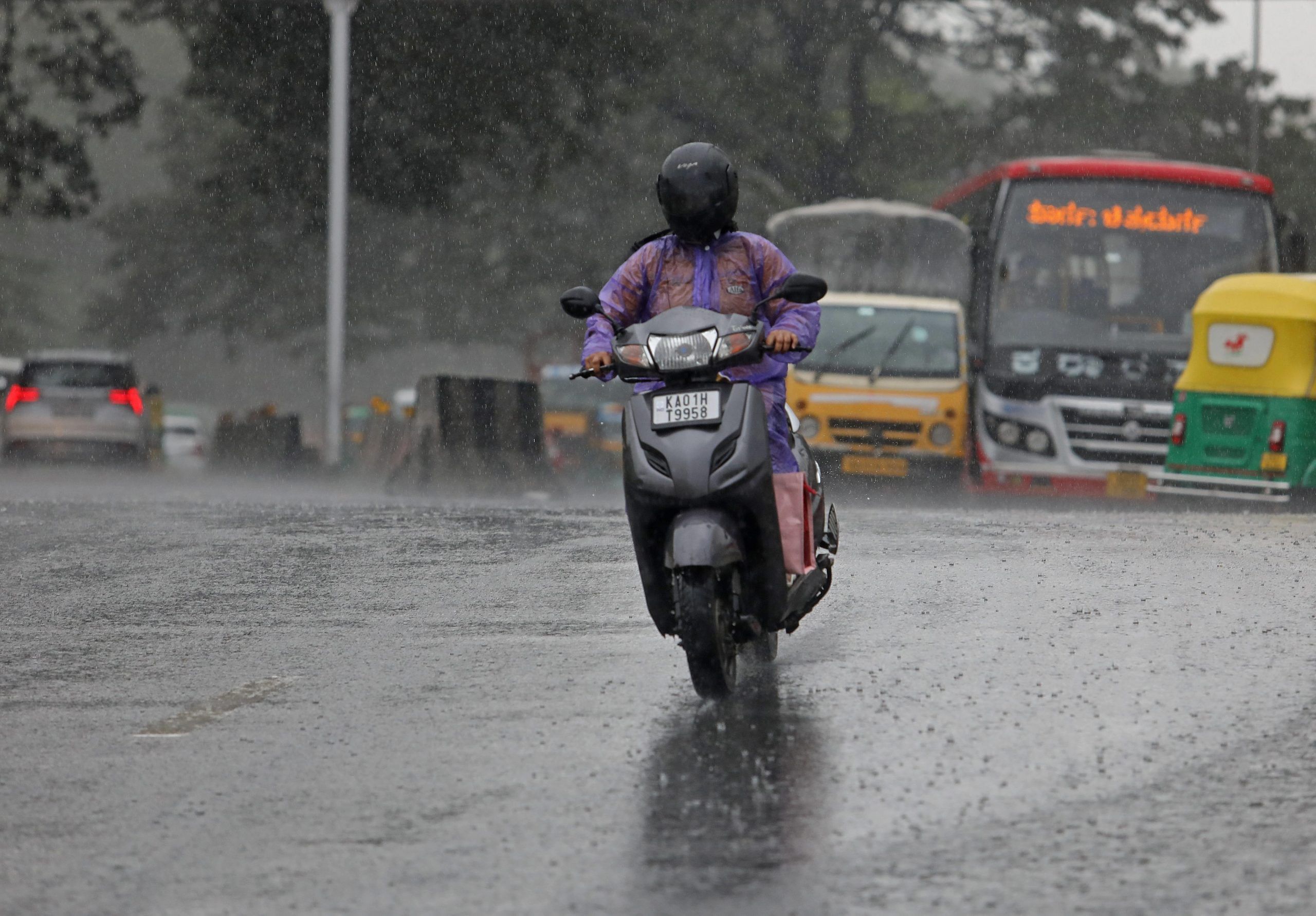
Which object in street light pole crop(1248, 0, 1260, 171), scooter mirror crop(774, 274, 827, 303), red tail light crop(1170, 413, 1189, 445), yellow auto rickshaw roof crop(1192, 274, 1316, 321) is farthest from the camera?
street light pole crop(1248, 0, 1260, 171)

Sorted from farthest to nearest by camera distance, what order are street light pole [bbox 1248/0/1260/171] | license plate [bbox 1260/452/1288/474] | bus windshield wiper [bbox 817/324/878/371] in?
street light pole [bbox 1248/0/1260/171] → bus windshield wiper [bbox 817/324/878/371] → license plate [bbox 1260/452/1288/474]

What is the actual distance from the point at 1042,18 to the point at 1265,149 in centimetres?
571

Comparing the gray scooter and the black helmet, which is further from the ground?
the black helmet

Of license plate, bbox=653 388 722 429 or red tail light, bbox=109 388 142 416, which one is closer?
license plate, bbox=653 388 722 429

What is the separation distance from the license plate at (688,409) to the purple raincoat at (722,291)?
372 mm

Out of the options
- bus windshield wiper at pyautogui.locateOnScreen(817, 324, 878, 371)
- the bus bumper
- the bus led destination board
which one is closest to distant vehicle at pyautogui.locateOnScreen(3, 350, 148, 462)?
bus windshield wiper at pyautogui.locateOnScreen(817, 324, 878, 371)

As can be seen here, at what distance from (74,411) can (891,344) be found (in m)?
12.1

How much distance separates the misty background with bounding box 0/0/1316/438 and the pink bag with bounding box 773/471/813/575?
25691mm

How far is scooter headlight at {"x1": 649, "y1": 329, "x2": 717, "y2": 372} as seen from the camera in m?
6.36

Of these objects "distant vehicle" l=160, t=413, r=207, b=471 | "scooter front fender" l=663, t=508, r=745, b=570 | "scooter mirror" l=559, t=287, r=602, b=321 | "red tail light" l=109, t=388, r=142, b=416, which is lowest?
"distant vehicle" l=160, t=413, r=207, b=471

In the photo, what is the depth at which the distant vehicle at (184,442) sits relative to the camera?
43.6 meters

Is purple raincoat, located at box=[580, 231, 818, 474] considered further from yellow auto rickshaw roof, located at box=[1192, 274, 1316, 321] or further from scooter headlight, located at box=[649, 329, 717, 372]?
yellow auto rickshaw roof, located at box=[1192, 274, 1316, 321]

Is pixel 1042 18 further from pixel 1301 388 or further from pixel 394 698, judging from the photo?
pixel 394 698

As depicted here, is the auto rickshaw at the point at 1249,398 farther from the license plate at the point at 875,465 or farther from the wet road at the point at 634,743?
the wet road at the point at 634,743
